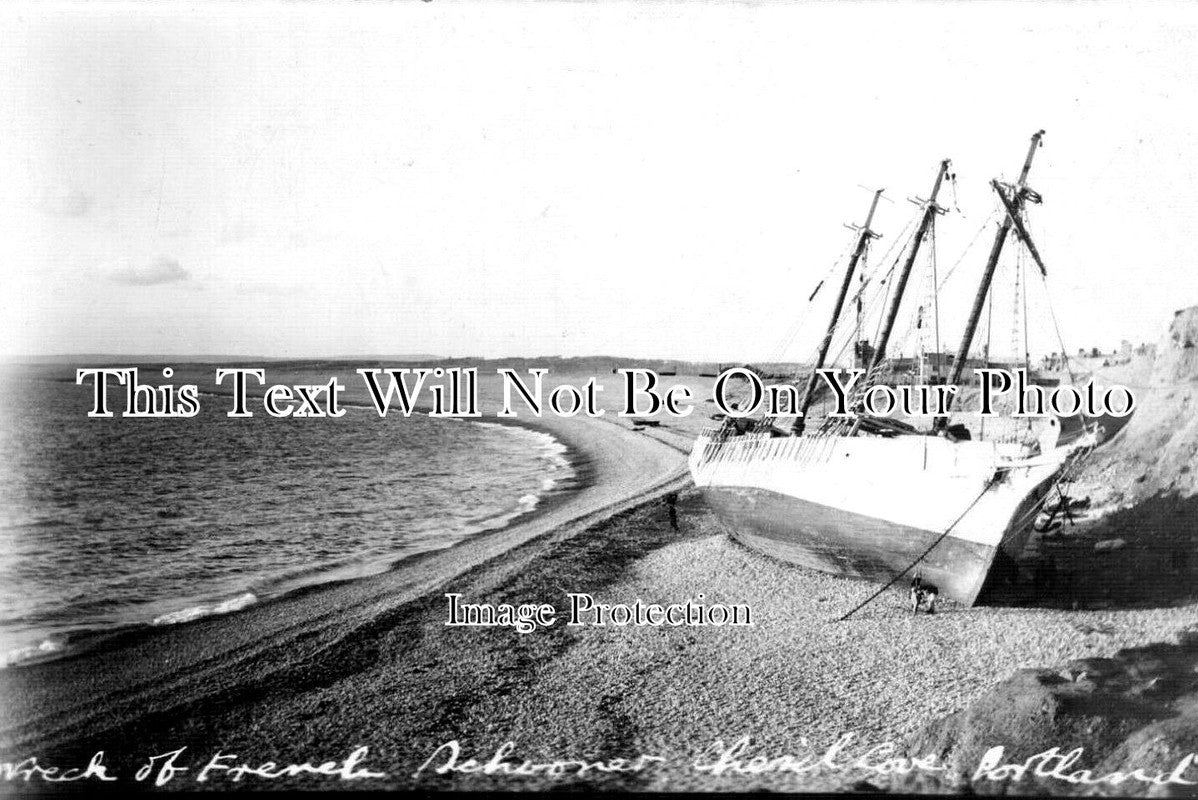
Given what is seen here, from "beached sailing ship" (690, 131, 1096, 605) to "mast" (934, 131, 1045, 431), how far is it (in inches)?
0.9

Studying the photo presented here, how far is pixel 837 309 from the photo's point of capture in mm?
19188

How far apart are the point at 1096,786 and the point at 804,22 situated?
38.1 feet

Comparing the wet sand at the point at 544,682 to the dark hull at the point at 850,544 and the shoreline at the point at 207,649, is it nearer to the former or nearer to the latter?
the shoreline at the point at 207,649

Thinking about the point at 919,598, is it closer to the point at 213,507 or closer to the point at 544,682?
the point at 544,682

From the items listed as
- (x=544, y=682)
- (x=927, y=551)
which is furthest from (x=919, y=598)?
(x=544, y=682)

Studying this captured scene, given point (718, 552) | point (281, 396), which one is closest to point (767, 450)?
point (718, 552)

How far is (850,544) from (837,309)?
721cm

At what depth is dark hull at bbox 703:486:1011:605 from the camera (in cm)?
1323

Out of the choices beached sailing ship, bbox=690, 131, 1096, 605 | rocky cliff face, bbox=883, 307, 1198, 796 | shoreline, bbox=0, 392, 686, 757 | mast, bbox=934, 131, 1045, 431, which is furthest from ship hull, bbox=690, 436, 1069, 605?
shoreline, bbox=0, 392, 686, 757

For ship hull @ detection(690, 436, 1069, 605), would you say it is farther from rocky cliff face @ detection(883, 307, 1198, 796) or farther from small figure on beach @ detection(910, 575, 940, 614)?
rocky cliff face @ detection(883, 307, 1198, 796)

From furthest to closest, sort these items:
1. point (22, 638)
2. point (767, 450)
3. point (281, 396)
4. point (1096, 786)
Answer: point (767, 450), point (22, 638), point (281, 396), point (1096, 786)

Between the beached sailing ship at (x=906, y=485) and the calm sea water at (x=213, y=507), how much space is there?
9607mm

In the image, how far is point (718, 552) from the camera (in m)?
17.9

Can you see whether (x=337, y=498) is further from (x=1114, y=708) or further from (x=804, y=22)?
(x=1114, y=708)
